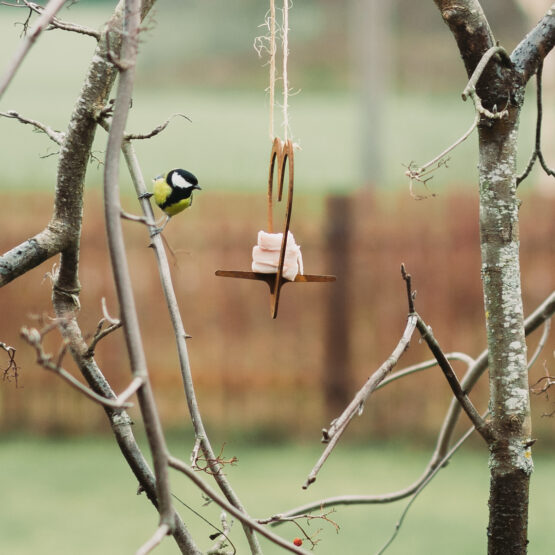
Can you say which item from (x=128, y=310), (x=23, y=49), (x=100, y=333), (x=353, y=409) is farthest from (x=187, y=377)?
Answer: (x=23, y=49)

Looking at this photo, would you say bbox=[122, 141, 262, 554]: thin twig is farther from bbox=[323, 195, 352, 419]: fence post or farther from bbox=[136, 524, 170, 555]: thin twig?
bbox=[323, 195, 352, 419]: fence post

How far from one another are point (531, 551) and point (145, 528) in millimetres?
1474

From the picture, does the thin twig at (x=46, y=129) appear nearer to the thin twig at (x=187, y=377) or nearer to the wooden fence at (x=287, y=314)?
the thin twig at (x=187, y=377)

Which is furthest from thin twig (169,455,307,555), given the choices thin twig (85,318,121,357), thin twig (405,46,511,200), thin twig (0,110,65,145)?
thin twig (0,110,65,145)

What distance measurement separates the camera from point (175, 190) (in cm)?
144

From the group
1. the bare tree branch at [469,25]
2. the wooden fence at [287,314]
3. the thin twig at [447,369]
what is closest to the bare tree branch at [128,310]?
the thin twig at [447,369]

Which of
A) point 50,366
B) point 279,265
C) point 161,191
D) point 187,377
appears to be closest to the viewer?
point 50,366

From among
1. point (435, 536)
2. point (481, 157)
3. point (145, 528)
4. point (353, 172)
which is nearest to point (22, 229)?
point (145, 528)

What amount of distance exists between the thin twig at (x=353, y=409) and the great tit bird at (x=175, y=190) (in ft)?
1.97

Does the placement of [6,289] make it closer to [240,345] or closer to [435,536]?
[240,345]

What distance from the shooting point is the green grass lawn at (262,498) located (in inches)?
124

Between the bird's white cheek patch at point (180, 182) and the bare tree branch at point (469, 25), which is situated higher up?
the bare tree branch at point (469, 25)

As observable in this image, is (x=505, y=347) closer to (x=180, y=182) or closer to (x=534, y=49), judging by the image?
(x=534, y=49)

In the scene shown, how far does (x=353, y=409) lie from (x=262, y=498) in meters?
2.82
